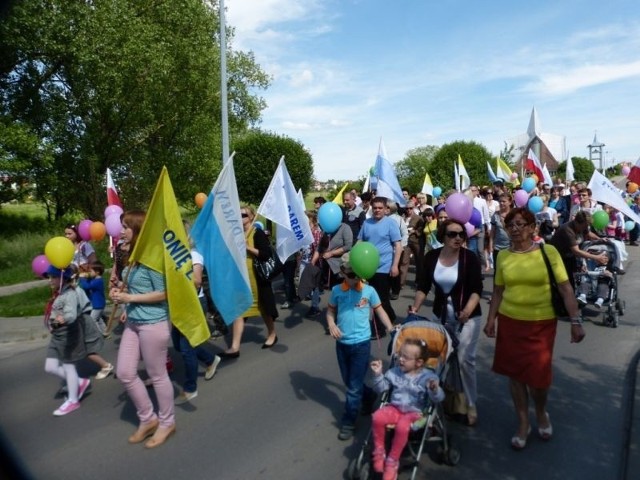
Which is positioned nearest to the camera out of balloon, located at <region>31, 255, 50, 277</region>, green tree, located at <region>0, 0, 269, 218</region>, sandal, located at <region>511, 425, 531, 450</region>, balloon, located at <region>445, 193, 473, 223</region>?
sandal, located at <region>511, 425, 531, 450</region>

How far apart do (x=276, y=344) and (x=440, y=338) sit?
3153 mm

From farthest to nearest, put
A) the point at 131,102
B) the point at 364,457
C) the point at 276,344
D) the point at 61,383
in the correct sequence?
1. the point at 131,102
2. the point at 276,344
3. the point at 61,383
4. the point at 364,457

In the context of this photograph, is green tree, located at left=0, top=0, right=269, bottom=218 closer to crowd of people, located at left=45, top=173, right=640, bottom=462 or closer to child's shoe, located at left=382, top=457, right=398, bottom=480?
crowd of people, located at left=45, top=173, right=640, bottom=462

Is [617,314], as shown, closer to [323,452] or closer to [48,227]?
[323,452]

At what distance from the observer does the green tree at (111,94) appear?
13.3 m

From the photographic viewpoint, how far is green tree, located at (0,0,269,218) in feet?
43.5

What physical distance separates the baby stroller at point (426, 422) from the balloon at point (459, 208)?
1171 millimetres

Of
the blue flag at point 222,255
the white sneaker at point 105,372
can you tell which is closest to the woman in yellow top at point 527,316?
the blue flag at point 222,255

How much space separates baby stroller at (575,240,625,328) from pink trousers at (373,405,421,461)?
4.85 meters

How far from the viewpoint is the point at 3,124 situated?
1176 cm

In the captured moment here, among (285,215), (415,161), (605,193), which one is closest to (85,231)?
(285,215)

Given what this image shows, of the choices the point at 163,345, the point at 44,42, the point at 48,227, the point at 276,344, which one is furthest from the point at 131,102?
the point at 163,345

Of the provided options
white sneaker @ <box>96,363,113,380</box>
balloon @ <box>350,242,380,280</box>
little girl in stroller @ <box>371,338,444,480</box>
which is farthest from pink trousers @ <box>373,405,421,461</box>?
white sneaker @ <box>96,363,113,380</box>

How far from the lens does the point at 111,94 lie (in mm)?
15523
